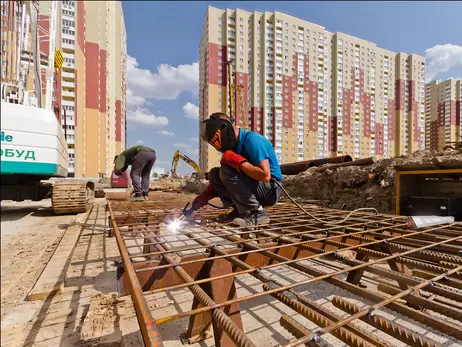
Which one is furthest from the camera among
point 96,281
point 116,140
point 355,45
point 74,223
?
point 355,45

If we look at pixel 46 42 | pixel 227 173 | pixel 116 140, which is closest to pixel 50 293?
pixel 227 173

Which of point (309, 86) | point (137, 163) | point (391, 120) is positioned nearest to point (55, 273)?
point (137, 163)

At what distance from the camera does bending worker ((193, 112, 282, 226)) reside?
2426 millimetres

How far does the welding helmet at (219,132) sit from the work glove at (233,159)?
10cm

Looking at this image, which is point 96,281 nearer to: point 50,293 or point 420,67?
point 50,293

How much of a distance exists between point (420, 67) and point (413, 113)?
12752 mm

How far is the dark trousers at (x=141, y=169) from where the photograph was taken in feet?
18.0

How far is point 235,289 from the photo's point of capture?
1.68 meters

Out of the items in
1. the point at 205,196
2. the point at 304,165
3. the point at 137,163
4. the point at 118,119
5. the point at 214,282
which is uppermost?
the point at 118,119

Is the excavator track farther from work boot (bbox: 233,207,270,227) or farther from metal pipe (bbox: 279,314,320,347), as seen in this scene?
metal pipe (bbox: 279,314,320,347)

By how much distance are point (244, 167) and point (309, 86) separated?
66.1 metres

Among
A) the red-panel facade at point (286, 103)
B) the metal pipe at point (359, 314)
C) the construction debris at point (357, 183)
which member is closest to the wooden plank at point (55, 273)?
the metal pipe at point (359, 314)

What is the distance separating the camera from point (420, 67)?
226 ft

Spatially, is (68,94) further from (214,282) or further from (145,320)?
(145,320)
